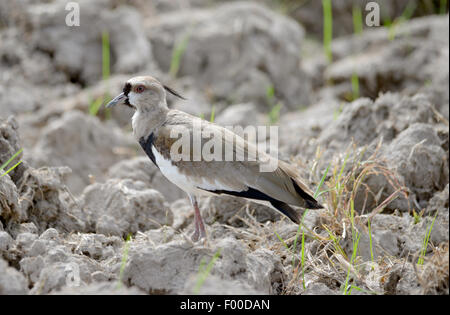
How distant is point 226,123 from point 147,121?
2.59 meters

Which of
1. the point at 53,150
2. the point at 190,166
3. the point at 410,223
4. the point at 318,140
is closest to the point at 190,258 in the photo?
the point at 190,166

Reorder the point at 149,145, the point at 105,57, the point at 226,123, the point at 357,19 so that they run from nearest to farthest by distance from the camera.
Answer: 1. the point at 149,145
2. the point at 226,123
3. the point at 105,57
4. the point at 357,19

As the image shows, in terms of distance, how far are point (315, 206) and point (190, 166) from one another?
774 mm

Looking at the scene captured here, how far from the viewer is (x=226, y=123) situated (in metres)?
7.09

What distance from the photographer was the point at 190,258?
11.9ft

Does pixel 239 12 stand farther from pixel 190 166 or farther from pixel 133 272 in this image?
pixel 133 272

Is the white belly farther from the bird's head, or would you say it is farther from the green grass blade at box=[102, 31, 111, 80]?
the green grass blade at box=[102, 31, 111, 80]

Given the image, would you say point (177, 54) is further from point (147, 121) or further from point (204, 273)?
point (204, 273)

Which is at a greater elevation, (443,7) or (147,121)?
(443,7)

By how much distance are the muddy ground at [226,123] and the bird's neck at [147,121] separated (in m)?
0.61

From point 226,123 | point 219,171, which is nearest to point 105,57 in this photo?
point 226,123

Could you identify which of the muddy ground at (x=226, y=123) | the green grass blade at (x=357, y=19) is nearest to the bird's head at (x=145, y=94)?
the muddy ground at (x=226, y=123)

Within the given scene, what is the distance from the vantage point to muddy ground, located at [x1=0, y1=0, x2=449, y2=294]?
147 inches

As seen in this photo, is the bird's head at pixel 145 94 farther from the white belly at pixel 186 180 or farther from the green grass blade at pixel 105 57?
the green grass blade at pixel 105 57
